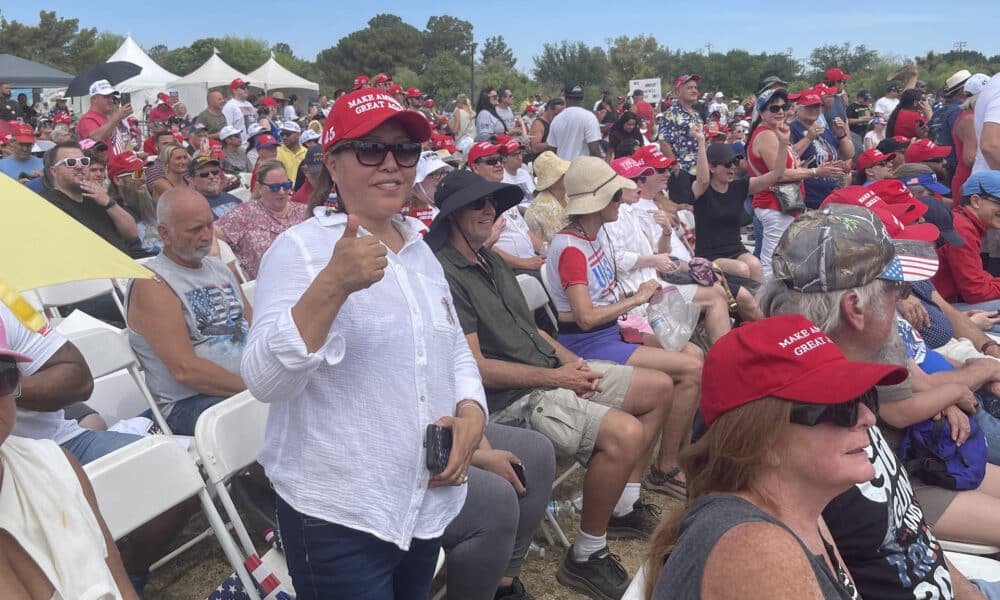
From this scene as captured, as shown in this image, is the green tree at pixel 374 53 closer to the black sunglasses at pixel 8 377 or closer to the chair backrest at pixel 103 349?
the chair backrest at pixel 103 349

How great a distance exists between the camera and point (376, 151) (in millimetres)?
1819

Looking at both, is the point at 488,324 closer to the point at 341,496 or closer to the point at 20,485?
the point at 341,496

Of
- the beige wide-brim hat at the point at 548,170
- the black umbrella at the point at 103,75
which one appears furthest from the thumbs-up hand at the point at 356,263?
the black umbrella at the point at 103,75

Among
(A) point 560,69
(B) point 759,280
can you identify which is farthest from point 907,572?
(A) point 560,69

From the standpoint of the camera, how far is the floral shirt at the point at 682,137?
9125 millimetres

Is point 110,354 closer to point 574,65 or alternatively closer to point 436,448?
point 436,448

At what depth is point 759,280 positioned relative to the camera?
5.75 meters

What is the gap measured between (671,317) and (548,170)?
2.12m

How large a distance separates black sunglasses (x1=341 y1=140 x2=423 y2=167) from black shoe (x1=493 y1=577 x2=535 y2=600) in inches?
71.7

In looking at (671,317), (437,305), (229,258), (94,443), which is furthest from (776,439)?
(229,258)

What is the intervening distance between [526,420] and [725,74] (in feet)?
182

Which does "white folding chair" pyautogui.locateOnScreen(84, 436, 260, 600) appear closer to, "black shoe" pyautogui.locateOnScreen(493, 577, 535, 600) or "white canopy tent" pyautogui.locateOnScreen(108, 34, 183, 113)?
"black shoe" pyautogui.locateOnScreen(493, 577, 535, 600)

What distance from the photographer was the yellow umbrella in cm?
125

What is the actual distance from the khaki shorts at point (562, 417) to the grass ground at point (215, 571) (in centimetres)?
49
